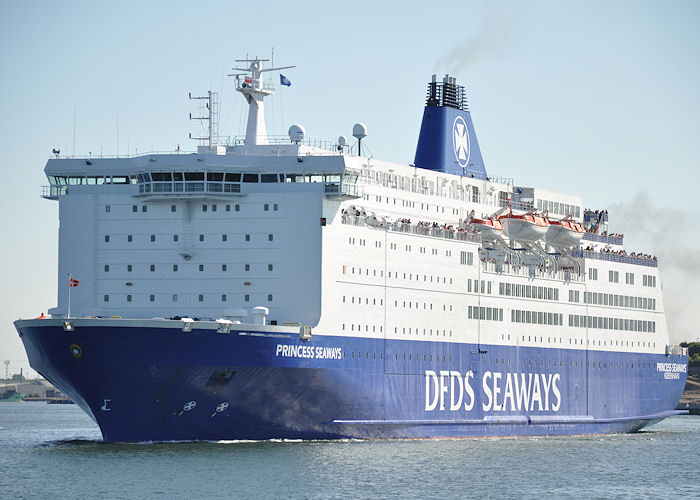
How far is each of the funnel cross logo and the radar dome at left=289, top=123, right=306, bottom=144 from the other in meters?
13.2

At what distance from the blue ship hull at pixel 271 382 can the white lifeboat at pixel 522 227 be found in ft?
16.4

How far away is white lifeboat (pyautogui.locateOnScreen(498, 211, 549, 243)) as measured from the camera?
2176 inches

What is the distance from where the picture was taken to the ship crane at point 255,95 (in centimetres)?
4825

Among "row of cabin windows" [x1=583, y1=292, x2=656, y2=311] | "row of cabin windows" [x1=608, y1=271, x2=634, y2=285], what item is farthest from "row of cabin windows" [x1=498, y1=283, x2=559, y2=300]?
"row of cabin windows" [x1=608, y1=271, x2=634, y2=285]

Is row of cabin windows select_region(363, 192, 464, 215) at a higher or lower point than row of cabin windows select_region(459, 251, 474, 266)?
higher

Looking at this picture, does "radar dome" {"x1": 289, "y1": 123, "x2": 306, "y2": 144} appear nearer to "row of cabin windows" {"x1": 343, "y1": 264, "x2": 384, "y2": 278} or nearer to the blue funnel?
"row of cabin windows" {"x1": 343, "y1": 264, "x2": 384, "y2": 278}

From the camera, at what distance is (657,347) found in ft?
207

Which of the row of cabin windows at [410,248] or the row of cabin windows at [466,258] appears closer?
the row of cabin windows at [410,248]

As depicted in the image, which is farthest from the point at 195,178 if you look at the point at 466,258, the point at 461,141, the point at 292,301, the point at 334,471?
the point at 461,141

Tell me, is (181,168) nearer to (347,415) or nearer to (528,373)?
(347,415)

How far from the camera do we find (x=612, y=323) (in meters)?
60.0

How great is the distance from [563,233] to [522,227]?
9.13 feet

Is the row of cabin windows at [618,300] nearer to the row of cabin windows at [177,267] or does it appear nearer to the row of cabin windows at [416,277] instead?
the row of cabin windows at [416,277]

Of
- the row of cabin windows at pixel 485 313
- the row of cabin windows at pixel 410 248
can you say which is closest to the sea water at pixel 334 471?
the row of cabin windows at pixel 485 313
